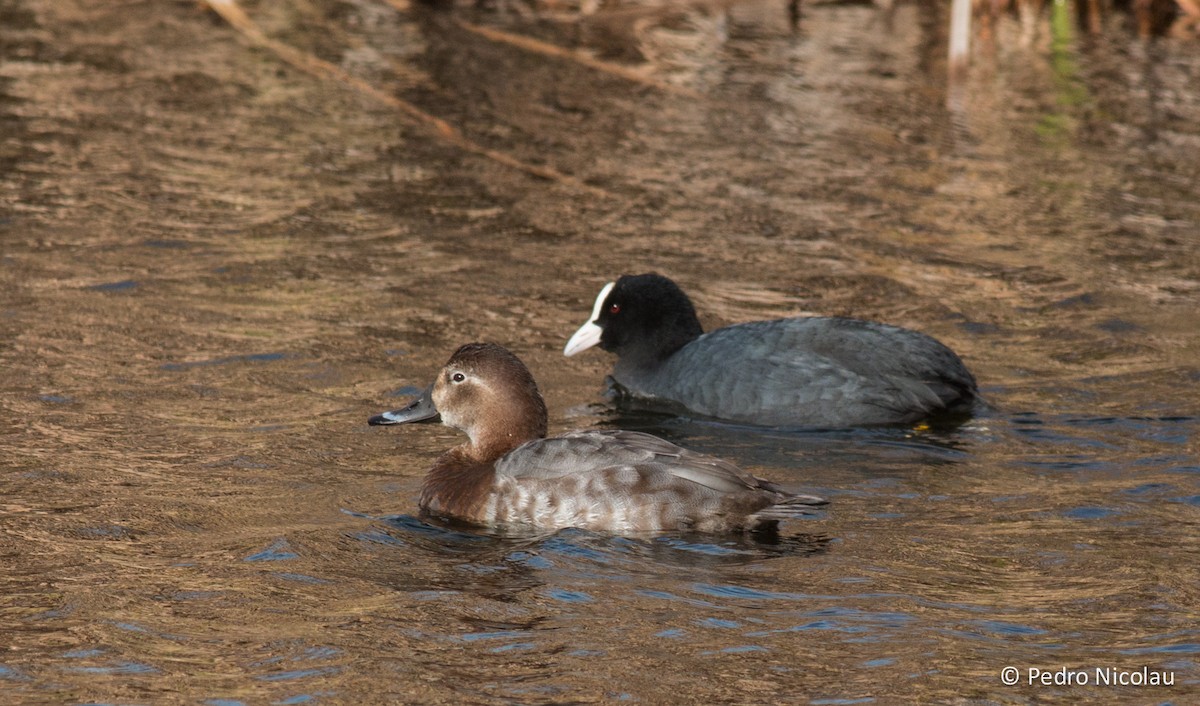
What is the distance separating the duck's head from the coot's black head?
2.43 meters

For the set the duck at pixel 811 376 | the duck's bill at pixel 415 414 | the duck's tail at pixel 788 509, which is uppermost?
the duck's bill at pixel 415 414

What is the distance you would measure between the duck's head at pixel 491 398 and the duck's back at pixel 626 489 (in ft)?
1.29

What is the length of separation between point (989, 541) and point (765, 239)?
6.52 meters

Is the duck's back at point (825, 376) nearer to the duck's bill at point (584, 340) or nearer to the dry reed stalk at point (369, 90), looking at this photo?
the duck's bill at point (584, 340)

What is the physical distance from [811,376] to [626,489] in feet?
8.61

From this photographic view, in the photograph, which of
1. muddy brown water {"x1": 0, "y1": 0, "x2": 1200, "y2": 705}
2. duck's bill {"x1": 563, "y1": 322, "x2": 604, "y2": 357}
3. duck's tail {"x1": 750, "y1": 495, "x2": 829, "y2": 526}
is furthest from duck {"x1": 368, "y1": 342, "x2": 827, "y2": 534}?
duck's bill {"x1": 563, "y1": 322, "x2": 604, "y2": 357}

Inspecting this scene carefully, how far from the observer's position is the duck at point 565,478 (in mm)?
7457

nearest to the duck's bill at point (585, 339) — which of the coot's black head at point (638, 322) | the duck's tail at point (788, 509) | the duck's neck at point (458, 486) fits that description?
the coot's black head at point (638, 322)

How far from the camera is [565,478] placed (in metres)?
7.67

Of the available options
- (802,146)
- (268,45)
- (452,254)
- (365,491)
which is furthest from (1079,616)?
(268,45)

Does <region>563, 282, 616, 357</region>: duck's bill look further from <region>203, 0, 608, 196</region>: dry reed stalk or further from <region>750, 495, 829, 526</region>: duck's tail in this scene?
<region>203, 0, 608, 196</region>: dry reed stalk

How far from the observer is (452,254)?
12.9 meters

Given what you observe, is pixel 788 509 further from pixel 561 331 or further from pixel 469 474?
pixel 561 331

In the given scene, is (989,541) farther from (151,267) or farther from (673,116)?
(673,116)
